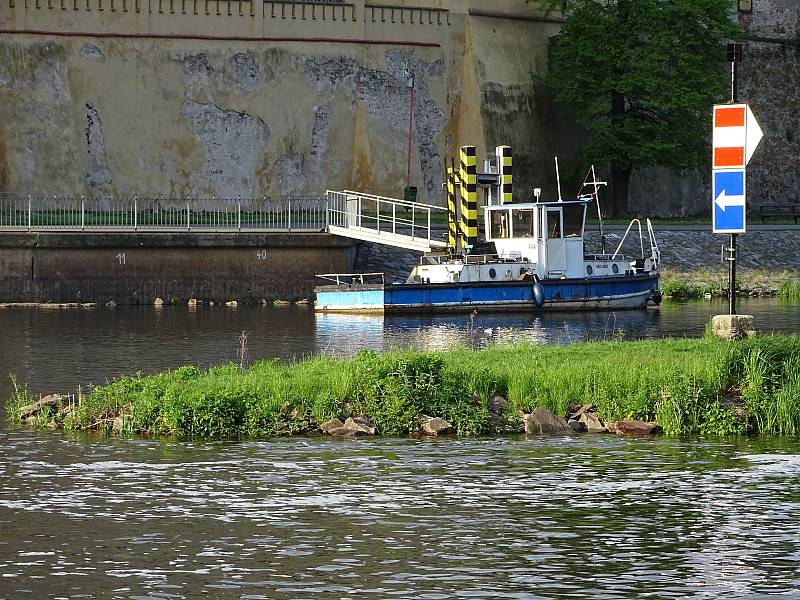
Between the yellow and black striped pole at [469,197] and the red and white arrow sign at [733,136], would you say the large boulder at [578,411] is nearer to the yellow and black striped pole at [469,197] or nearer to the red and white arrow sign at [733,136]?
the red and white arrow sign at [733,136]

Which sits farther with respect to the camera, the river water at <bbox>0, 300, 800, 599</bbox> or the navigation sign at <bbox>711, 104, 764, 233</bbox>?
the navigation sign at <bbox>711, 104, 764, 233</bbox>

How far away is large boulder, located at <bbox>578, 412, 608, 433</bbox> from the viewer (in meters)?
18.0

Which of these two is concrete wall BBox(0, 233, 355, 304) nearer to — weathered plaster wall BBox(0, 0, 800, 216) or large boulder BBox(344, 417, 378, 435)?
weathered plaster wall BBox(0, 0, 800, 216)

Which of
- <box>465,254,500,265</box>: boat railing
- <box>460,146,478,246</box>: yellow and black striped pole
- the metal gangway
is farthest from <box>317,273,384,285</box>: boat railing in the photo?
<box>465,254,500,265</box>: boat railing

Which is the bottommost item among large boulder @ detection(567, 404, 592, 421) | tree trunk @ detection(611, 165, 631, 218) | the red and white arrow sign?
large boulder @ detection(567, 404, 592, 421)

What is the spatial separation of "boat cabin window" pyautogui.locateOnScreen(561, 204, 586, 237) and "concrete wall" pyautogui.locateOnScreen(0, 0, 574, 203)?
12299mm

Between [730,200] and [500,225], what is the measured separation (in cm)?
2031

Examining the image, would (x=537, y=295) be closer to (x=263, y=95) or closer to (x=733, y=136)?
(x=263, y=95)

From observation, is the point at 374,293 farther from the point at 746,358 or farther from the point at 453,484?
the point at 453,484

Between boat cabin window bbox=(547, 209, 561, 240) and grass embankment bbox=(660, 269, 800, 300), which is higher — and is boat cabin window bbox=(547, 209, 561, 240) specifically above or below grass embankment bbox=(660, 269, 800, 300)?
above

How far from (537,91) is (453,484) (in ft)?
138

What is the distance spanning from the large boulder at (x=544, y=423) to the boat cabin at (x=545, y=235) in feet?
75.0

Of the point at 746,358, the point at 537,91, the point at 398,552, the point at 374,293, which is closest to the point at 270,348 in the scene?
the point at 374,293

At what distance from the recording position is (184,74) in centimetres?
5047
